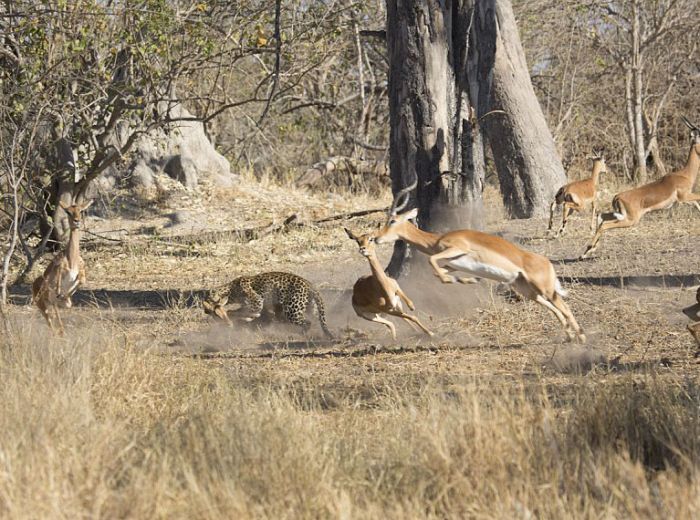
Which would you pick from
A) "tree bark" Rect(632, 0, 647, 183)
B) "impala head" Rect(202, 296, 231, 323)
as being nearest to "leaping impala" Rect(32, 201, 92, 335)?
"impala head" Rect(202, 296, 231, 323)

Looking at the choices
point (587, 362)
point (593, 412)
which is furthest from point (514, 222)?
point (593, 412)

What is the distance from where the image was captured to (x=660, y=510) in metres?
4.39

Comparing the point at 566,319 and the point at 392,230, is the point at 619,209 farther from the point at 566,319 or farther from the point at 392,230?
the point at 392,230

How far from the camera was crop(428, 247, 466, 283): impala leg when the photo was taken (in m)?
8.28

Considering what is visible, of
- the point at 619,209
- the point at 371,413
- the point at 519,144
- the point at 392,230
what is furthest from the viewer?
the point at 519,144

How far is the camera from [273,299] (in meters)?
9.91

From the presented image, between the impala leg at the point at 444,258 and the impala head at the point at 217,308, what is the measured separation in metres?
2.34

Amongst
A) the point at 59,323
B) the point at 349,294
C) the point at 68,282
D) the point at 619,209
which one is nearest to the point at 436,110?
the point at 349,294

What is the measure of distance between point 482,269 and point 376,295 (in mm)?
910

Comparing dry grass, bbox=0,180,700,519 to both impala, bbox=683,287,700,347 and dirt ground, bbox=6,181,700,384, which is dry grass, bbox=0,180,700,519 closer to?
dirt ground, bbox=6,181,700,384

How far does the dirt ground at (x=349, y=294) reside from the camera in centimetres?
806

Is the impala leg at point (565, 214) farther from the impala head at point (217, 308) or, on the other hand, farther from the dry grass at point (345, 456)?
the dry grass at point (345, 456)

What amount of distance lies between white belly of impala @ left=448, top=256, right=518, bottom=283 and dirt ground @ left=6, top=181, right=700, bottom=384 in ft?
1.81

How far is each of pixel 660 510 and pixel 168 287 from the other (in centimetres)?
833
